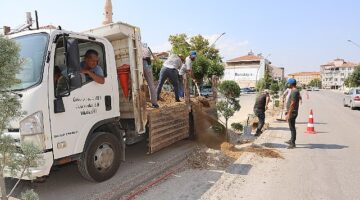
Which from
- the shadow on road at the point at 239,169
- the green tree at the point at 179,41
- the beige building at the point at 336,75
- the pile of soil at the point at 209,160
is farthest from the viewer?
the beige building at the point at 336,75

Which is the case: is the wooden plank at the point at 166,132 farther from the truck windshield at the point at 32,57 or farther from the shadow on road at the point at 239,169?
the truck windshield at the point at 32,57

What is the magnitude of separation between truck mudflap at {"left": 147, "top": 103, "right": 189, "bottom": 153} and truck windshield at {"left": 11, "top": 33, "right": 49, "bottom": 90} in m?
2.36

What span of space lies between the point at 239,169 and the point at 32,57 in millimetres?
4061

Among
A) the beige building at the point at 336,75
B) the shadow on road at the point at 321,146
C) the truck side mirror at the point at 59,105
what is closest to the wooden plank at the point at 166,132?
the truck side mirror at the point at 59,105

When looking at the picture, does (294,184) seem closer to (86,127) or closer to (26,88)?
(86,127)

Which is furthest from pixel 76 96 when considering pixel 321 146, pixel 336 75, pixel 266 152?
pixel 336 75

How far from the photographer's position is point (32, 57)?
4.77 metres

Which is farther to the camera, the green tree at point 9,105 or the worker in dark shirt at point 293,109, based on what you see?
the worker in dark shirt at point 293,109

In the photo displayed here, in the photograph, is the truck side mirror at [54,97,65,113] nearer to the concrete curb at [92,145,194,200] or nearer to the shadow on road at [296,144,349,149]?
the concrete curb at [92,145,194,200]

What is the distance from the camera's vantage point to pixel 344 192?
5.18m

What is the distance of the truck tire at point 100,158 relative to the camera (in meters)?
5.26

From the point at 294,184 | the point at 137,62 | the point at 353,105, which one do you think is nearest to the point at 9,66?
the point at 137,62

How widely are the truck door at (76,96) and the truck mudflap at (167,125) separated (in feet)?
3.65

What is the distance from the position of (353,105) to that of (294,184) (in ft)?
62.3
